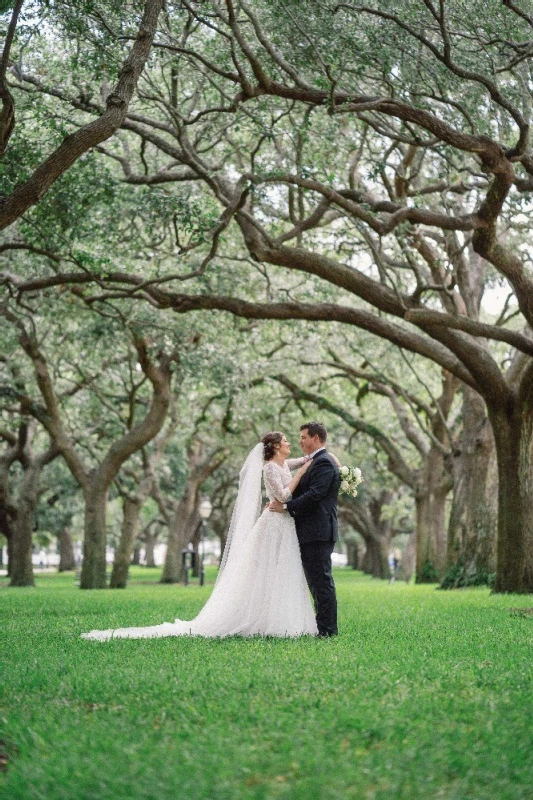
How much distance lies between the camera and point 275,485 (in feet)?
33.6

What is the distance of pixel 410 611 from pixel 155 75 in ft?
34.9

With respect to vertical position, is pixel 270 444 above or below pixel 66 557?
above

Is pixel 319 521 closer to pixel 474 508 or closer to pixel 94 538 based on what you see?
pixel 474 508

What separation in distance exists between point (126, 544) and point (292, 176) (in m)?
17.9

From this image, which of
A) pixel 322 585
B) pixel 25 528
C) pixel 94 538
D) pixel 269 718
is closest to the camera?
pixel 269 718

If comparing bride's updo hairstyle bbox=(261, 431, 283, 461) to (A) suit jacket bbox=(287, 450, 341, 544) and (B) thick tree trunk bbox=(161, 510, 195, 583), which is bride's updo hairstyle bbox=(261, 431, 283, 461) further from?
(B) thick tree trunk bbox=(161, 510, 195, 583)

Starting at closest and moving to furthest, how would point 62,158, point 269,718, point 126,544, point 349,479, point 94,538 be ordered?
1. point 269,718
2. point 62,158
3. point 349,479
4. point 94,538
5. point 126,544

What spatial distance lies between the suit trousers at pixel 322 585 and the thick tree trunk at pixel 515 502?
809 centimetres

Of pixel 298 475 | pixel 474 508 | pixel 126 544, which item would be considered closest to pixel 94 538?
pixel 126 544

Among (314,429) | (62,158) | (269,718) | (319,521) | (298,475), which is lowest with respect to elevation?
(269,718)

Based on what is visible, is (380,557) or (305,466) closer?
(305,466)

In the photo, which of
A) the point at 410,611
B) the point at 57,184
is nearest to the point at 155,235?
the point at 57,184

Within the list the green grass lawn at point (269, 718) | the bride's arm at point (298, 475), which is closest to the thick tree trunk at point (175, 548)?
the bride's arm at point (298, 475)

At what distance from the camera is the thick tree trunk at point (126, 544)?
1095 inches
